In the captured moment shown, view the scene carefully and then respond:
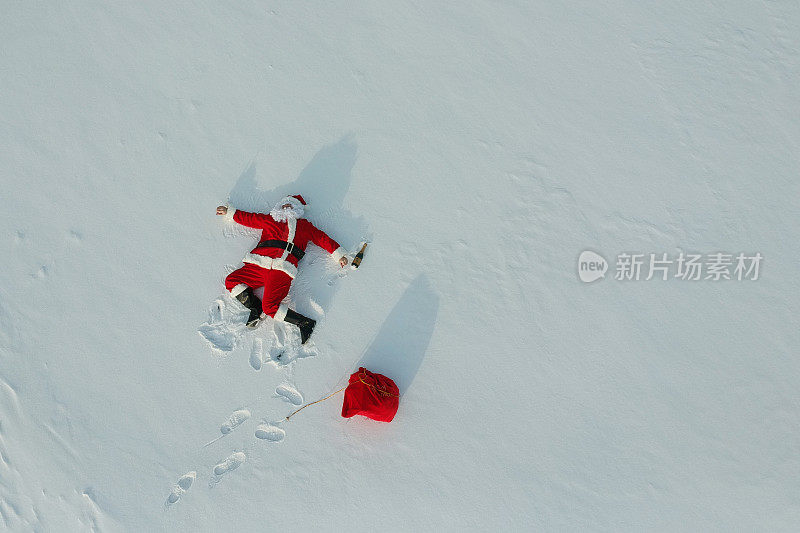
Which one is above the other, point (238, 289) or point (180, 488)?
point (238, 289)

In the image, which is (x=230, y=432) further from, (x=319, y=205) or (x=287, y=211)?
(x=319, y=205)

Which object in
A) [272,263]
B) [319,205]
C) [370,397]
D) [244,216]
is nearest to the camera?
[370,397]

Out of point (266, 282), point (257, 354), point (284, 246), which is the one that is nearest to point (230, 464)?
point (257, 354)

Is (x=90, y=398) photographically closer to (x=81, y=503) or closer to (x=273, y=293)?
(x=81, y=503)

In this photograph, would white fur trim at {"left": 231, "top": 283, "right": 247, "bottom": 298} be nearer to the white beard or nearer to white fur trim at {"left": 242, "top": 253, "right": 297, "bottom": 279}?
white fur trim at {"left": 242, "top": 253, "right": 297, "bottom": 279}

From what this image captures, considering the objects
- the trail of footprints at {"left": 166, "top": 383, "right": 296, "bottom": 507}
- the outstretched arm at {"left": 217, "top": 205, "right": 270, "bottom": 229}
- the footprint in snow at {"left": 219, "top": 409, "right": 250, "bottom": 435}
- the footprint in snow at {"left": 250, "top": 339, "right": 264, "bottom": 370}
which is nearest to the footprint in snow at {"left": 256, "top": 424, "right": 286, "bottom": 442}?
the trail of footprints at {"left": 166, "top": 383, "right": 296, "bottom": 507}

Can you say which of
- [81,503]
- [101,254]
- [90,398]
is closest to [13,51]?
[101,254]
